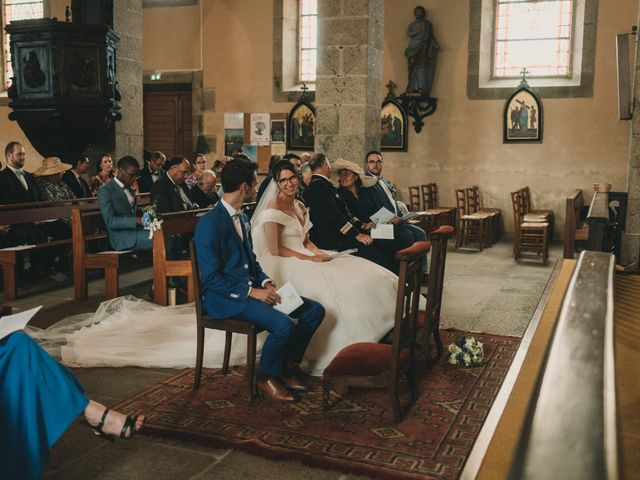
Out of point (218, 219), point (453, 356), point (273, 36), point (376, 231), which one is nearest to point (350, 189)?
point (376, 231)

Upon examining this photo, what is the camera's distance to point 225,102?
1341 cm

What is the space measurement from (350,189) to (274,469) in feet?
13.2

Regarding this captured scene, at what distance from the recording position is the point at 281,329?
378 centimetres

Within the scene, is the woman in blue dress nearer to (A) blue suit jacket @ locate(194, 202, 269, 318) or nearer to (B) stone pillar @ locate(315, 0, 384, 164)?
(A) blue suit jacket @ locate(194, 202, 269, 318)

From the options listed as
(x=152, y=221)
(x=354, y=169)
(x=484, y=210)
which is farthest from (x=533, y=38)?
(x=152, y=221)

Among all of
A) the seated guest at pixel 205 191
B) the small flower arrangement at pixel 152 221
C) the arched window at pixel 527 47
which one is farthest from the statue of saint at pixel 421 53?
the small flower arrangement at pixel 152 221

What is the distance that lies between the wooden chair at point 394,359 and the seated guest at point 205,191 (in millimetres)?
4503

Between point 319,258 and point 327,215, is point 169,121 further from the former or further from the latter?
point 319,258

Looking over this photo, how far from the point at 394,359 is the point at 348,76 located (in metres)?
5.16

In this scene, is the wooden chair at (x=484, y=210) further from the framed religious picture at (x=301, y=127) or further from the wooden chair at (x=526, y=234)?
the framed religious picture at (x=301, y=127)

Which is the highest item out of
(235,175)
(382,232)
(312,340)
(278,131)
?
(278,131)

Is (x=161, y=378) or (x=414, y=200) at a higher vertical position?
(x=414, y=200)

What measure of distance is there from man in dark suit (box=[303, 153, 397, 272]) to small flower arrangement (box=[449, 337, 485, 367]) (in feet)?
6.42

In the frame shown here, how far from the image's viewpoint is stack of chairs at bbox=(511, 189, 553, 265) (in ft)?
30.0
